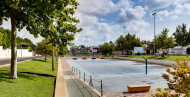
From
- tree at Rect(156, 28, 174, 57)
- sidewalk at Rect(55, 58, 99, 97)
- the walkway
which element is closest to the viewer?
sidewalk at Rect(55, 58, 99, 97)

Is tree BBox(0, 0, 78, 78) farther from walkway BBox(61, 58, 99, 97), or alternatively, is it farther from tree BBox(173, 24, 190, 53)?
tree BBox(173, 24, 190, 53)

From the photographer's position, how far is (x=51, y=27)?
13.3 meters

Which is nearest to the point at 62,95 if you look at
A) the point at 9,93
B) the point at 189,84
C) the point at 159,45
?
the point at 9,93

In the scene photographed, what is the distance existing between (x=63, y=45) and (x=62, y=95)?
21.5 feet

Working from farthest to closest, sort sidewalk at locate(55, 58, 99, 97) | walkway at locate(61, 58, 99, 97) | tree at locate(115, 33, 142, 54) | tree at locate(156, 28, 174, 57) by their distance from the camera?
tree at locate(115, 33, 142, 54), tree at locate(156, 28, 174, 57), walkway at locate(61, 58, 99, 97), sidewalk at locate(55, 58, 99, 97)

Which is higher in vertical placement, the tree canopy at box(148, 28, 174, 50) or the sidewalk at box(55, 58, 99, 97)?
the tree canopy at box(148, 28, 174, 50)

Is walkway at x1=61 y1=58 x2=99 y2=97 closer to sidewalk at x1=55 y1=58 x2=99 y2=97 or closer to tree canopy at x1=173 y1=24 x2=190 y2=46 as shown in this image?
sidewalk at x1=55 y1=58 x2=99 y2=97

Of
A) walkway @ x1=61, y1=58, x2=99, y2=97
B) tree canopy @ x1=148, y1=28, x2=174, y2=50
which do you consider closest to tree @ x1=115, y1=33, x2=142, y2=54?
tree canopy @ x1=148, y1=28, x2=174, y2=50

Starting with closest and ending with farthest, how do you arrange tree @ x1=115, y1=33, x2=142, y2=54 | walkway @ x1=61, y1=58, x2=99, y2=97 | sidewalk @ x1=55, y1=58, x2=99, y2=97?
sidewalk @ x1=55, y1=58, x2=99, y2=97 → walkway @ x1=61, y1=58, x2=99, y2=97 → tree @ x1=115, y1=33, x2=142, y2=54

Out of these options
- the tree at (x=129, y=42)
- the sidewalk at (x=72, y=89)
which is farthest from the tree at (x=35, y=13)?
the tree at (x=129, y=42)

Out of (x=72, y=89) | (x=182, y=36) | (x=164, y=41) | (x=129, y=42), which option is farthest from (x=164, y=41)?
(x=72, y=89)

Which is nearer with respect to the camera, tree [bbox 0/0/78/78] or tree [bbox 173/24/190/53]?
tree [bbox 0/0/78/78]

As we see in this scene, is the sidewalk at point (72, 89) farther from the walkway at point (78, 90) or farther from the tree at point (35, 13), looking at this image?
the tree at point (35, 13)

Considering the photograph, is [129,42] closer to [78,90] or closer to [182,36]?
[182,36]
